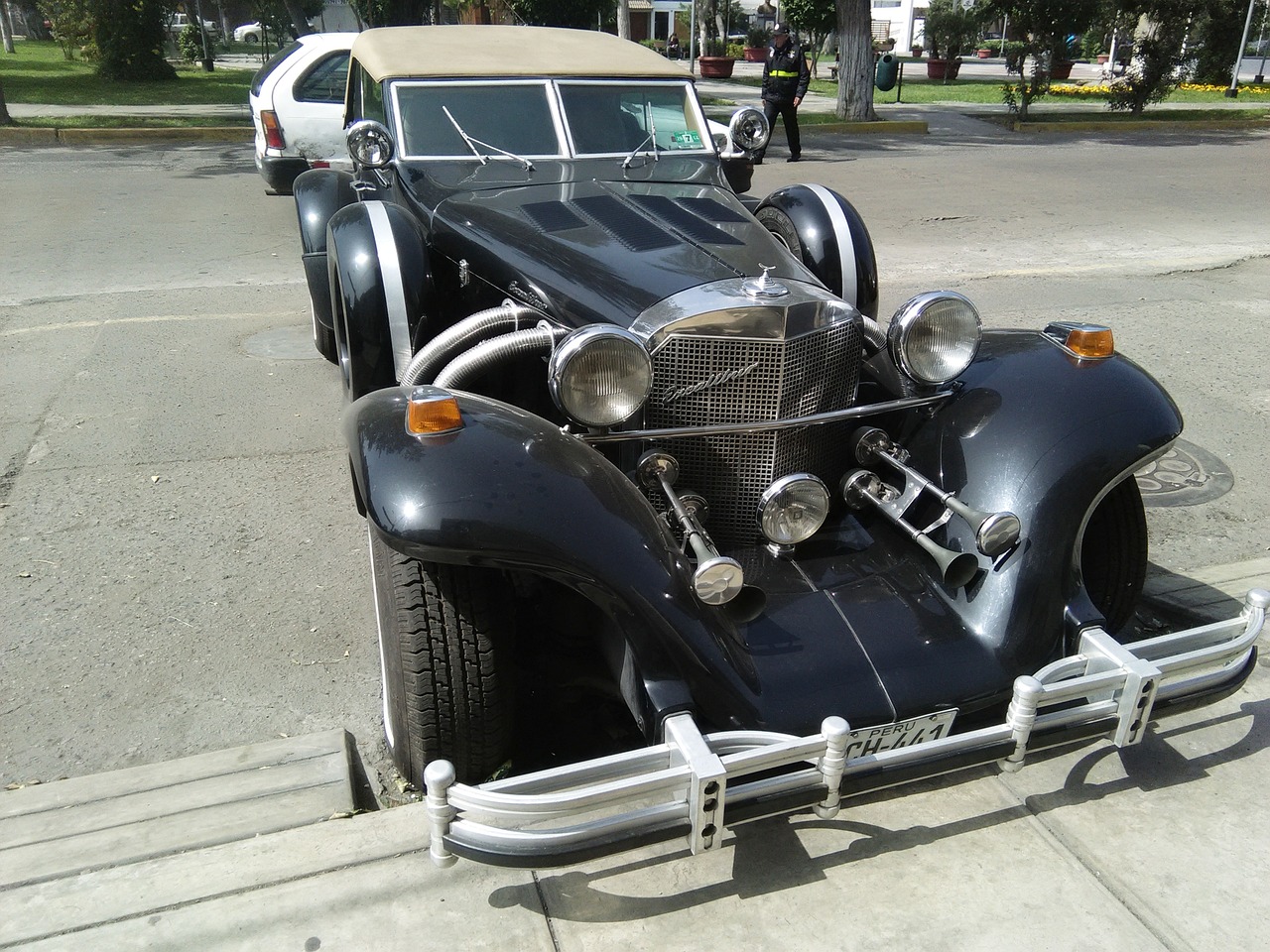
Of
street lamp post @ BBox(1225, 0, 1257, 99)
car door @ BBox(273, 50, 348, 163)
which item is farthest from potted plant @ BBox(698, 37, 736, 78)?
car door @ BBox(273, 50, 348, 163)

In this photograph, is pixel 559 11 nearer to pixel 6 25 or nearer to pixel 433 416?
pixel 6 25

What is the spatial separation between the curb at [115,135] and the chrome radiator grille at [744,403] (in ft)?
47.6

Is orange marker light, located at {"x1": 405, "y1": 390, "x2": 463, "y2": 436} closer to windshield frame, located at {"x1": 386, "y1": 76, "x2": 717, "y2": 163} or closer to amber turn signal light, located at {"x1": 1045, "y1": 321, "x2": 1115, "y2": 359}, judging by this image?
amber turn signal light, located at {"x1": 1045, "y1": 321, "x2": 1115, "y2": 359}

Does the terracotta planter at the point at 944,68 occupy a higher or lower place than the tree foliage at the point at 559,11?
lower

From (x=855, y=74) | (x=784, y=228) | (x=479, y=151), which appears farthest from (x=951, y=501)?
(x=855, y=74)

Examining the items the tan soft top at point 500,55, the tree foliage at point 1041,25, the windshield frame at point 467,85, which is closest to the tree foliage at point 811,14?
the tree foliage at point 1041,25

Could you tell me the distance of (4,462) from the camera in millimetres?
4688

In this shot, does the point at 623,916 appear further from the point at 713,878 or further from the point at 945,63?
the point at 945,63

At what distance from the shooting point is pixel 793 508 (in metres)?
2.82

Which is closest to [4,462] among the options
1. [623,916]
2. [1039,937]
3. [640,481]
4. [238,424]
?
[238,424]

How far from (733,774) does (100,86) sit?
25473 millimetres

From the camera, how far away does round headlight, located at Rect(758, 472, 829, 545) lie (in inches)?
109

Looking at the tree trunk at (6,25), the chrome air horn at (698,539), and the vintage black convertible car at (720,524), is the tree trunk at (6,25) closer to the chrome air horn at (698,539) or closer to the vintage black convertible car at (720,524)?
the vintage black convertible car at (720,524)

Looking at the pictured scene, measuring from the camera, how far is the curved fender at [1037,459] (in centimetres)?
266
